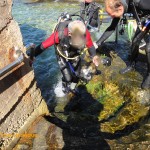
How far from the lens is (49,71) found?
6273 mm

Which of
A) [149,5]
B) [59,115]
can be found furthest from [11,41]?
[149,5]

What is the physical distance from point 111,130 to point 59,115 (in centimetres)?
95

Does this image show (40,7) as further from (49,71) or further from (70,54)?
(70,54)

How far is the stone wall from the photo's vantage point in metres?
3.15

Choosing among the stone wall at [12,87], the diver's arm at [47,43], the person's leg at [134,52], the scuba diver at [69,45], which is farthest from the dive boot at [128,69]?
the stone wall at [12,87]

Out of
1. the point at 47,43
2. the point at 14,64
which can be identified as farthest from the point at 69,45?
the point at 14,64

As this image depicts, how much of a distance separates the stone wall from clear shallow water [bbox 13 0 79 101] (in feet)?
5.43

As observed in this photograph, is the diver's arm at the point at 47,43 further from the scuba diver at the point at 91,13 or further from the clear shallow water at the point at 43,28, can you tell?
the scuba diver at the point at 91,13

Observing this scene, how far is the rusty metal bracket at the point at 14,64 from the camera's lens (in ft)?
9.43

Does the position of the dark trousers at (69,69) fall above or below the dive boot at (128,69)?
above

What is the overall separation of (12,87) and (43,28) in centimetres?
566

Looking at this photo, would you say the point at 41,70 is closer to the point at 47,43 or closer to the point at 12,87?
the point at 47,43

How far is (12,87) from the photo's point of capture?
11.0 ft

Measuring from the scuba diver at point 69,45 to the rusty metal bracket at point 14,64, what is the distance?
625mm
